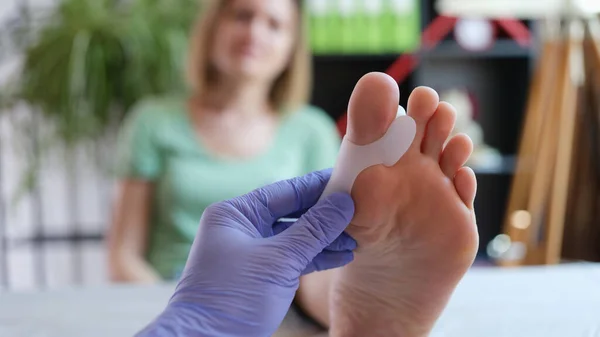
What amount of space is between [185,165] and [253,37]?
0.84ft

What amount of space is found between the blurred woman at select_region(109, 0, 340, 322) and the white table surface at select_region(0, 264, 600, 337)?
0.28 meters

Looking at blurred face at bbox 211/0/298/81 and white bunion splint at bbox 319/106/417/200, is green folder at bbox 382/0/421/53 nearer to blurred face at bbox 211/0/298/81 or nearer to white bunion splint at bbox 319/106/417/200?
blurred face at bbox 211/0/298/81

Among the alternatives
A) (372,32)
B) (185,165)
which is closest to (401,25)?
(372,32)

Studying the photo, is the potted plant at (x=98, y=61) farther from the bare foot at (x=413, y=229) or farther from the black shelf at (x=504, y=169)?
the bare foot at (x=413, y=229)

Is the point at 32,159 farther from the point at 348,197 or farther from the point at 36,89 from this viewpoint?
the point at 348,197

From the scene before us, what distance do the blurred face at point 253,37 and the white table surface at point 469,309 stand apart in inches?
18.4

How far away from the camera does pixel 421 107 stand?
449 millimetres

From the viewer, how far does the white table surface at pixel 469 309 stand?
563mm

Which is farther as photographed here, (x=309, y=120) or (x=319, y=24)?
(x=319, y=24)

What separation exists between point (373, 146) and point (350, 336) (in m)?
0.14

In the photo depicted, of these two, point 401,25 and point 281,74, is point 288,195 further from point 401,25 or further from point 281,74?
point 401,25

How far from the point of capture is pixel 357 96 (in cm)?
42

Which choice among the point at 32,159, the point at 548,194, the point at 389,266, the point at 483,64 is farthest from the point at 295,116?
the point at 483,64

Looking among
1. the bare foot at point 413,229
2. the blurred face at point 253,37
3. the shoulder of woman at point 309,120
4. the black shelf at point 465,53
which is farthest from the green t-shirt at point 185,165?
the black shelf at point 465,53
